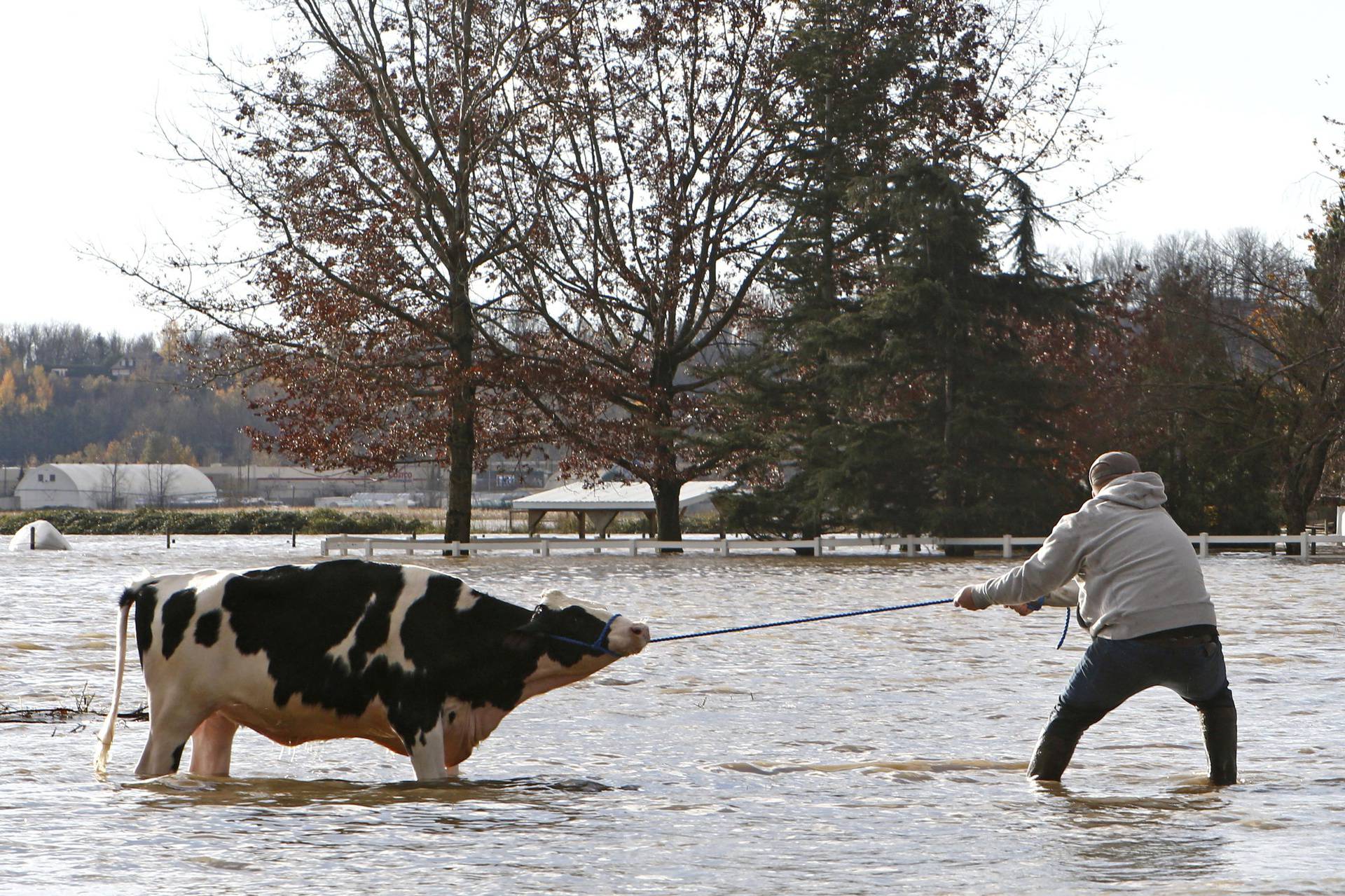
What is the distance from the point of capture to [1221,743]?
24.9 ft

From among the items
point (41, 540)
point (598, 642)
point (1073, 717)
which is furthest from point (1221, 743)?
point (41, 540)

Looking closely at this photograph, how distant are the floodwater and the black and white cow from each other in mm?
301

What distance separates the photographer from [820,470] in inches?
1574

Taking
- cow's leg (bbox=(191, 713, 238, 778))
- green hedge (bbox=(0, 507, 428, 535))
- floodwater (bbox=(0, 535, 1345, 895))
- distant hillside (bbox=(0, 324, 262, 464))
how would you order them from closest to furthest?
floodwater (bbox=(0, 535, 1345, 895)), cow's leg (bbox=(191, 713, 238, 778)), green hedge (bbox=(0, 507, 428, 535)), distant hillside (bbox=(0, 324, 262, 464))

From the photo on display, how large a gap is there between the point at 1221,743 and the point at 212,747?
4856 millimetres

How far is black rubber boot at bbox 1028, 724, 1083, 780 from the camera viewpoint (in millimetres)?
7586

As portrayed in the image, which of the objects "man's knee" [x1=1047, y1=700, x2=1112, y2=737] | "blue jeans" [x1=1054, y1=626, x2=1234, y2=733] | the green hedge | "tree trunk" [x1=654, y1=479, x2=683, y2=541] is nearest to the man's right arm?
"blue jeans" [x1=1054, y1=626, x2=1234, y2=733]

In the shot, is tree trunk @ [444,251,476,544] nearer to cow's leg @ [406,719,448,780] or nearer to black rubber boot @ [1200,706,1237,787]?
cow's leg @ [406,719,448,780]

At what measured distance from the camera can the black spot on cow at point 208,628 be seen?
7.30 meters

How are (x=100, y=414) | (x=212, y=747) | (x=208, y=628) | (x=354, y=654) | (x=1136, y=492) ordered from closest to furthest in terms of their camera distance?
(x=354, y=654), (x=208, y=628), (x=1136, y=492), (x=212, y=747), (x=100, y=414)

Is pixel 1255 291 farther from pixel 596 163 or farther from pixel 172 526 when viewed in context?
pixel 172 526

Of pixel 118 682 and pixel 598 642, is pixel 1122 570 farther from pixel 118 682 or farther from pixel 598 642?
pixel 118 682

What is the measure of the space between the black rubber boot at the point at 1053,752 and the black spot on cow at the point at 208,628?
3902mm

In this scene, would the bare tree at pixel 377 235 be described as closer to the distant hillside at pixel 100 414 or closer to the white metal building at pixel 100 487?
the white metal building at pixel 100 487
